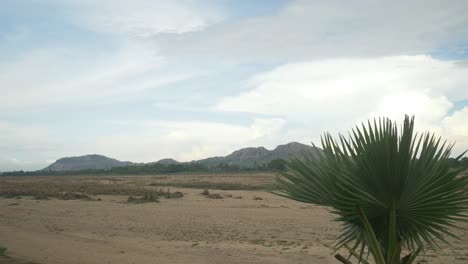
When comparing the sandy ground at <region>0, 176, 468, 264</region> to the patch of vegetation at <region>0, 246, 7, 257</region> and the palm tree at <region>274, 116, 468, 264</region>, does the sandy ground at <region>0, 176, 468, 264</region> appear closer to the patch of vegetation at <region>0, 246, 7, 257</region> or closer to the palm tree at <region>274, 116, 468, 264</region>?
the patch of vegetation at <region>0, 246, 7, 257</region>

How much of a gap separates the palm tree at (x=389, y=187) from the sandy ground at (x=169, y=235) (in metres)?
7.08

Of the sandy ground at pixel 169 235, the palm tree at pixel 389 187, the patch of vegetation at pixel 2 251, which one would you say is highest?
the palm tree at pixel 389 187

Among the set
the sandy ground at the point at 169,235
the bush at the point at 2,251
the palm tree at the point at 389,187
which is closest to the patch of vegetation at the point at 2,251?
the bush at the point at 2,251

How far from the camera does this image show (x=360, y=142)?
3.37m

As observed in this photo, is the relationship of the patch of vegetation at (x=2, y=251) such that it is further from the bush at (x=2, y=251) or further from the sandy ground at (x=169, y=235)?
the sandy ground at (x=169, y=235)

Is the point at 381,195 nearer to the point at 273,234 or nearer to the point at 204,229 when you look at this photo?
the point at 273,234

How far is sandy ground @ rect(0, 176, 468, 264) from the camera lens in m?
10.4

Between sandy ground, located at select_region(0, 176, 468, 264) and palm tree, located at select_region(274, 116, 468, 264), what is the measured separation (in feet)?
23.2

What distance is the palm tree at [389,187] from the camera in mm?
3172

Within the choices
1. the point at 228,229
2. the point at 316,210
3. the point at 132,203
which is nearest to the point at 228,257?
the point at 228,229

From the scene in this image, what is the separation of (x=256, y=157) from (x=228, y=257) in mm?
175208

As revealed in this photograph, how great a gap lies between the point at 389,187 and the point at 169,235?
12.7 m

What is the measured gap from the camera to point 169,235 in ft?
49.0

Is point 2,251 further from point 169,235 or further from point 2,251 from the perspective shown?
point 169,235
